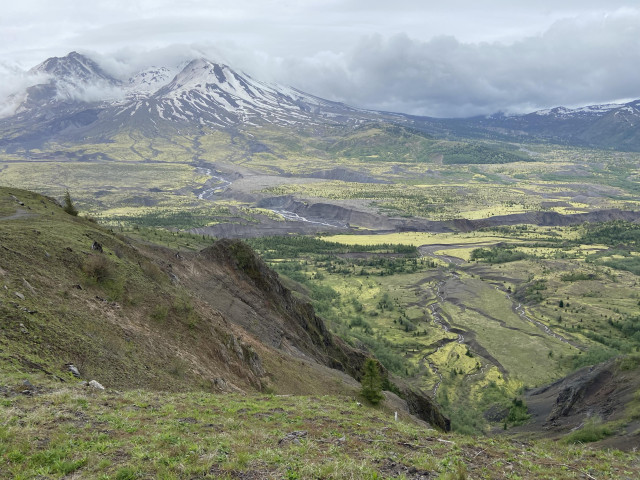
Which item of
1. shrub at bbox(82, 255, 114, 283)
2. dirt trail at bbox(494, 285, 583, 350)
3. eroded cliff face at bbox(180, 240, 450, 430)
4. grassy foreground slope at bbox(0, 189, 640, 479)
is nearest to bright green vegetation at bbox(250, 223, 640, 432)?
dirt trail at bbox(494, 285, 583, 350)

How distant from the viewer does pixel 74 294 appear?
19.8 m

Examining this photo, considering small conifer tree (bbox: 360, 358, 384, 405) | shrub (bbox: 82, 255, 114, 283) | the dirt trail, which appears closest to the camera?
shrub (bbox: 82, 255, 114, 283)

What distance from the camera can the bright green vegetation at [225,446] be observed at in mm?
9750

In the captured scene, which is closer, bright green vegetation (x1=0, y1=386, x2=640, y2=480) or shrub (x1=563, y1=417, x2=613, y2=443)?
bright green vegetation (x1=0, y1=386, x2=640, y2=480)

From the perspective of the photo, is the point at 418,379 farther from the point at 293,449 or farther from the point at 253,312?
the point at 293,449

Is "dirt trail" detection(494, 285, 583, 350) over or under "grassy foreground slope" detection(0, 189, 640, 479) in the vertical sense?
under

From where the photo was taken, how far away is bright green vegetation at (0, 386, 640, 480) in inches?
384

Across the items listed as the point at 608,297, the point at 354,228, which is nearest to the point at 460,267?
the point at 608,297

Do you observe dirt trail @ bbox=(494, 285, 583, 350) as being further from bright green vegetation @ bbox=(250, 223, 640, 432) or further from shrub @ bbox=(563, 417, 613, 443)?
shrub @ bbox=(563, 417, 613, 443)

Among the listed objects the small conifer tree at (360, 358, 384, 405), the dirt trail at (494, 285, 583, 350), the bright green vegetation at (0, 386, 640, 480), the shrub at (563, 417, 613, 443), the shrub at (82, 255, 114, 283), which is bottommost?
the dirt trail at (494, 285, 583, 350)

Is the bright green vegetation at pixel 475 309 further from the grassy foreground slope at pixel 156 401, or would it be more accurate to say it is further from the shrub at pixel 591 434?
the grassy foreground slope at pixel 156 401

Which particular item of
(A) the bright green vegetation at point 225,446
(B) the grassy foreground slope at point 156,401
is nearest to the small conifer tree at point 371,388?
(B) the grassy foreground slope at point 156,401

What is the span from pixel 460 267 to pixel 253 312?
276 ft

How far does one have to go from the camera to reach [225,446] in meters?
11.2
